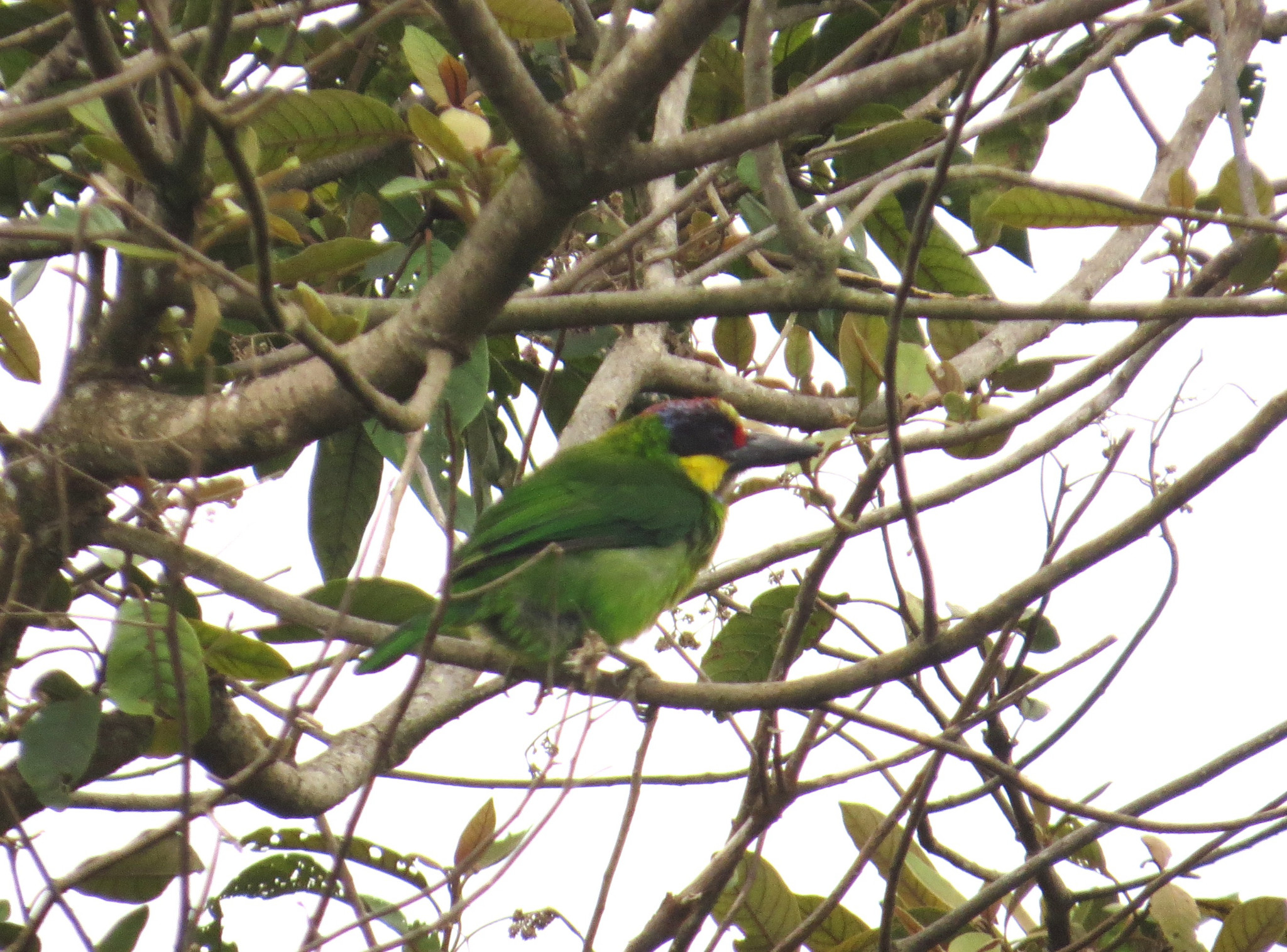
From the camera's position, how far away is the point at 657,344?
3160 millimetres

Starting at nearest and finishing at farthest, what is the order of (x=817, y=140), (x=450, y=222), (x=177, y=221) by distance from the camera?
(x=177, y=221) → (x=450, y=222) → (x=817, y=140)

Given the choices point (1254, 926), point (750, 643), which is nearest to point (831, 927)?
point (750, 643)

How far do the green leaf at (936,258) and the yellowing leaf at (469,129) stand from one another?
124cm

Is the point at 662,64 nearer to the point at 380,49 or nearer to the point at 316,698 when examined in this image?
the point at 316,698

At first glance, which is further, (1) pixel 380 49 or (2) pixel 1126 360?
(1) pixel 380 49

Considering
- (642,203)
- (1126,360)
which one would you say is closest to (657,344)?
(642,203)

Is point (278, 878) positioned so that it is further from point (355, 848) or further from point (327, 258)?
point (327, 258)

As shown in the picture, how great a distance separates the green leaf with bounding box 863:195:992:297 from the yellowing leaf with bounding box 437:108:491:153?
1.24 meters

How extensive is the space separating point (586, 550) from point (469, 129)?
54.1 inches

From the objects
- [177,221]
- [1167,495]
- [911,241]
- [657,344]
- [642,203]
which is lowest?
[1167,495]

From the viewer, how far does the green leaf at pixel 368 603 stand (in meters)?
2.07

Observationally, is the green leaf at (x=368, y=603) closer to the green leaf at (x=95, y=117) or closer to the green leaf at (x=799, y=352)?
the green leaf at (x=95, y=117)

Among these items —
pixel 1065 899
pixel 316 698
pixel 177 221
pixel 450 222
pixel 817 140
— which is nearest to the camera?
pixel 316 698

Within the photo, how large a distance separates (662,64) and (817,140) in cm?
164
